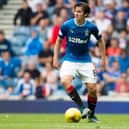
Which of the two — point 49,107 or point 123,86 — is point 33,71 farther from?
point 123,86

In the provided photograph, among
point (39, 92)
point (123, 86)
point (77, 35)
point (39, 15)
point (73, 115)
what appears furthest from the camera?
point (39, 15)

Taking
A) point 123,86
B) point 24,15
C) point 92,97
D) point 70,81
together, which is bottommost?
point 123,86

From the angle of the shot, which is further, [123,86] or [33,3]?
[33,3]

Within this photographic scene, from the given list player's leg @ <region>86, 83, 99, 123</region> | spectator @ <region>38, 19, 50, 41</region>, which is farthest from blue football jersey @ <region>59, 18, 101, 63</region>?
spectator @ <region>38, 19, 50, 41</region>

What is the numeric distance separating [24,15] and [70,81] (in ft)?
30.8

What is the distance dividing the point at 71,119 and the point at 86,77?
1.07 metres

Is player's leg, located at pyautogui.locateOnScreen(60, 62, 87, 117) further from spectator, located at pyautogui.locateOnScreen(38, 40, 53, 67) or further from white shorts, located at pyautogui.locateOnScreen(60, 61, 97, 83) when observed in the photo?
spectator, located at pyautogui.locateOnScreen(38, 40, 53, 67)

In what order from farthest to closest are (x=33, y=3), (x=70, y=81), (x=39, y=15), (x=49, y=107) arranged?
(x=33, y=3) < (x=39, y=15) < (x=49, y=107) < (x=70, y=81)

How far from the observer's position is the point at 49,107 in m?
18.5

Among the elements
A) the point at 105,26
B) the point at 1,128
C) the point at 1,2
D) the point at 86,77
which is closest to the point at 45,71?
the point at 105,26

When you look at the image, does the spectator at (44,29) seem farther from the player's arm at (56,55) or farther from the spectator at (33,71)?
the player's arm at (56,55)

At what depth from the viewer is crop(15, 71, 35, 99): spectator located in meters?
18.9

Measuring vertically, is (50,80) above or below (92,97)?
below

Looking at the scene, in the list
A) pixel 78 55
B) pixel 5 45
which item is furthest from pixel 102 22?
pixel 78 55
